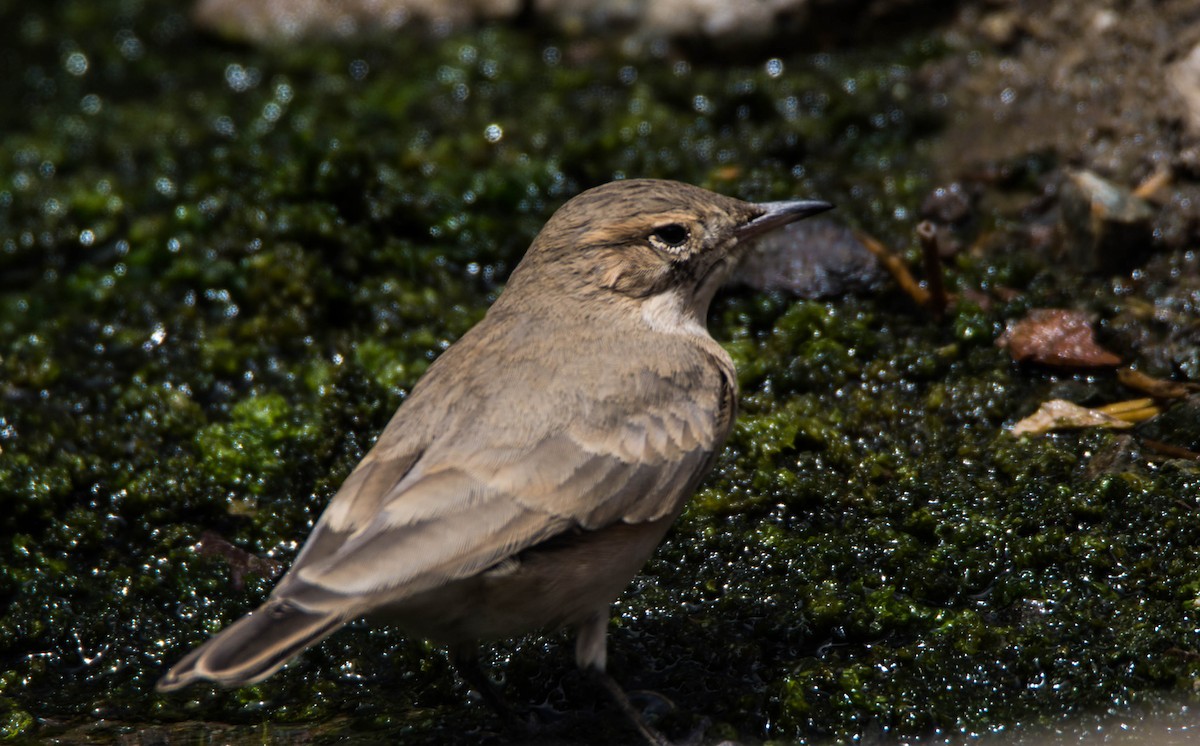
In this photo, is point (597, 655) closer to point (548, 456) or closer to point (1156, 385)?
point (548, 456)

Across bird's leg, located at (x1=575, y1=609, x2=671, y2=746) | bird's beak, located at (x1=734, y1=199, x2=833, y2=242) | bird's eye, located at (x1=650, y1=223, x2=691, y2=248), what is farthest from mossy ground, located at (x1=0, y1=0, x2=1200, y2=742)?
bird's eye, located at (x1=650, y1=223, x2=691, y2=248)

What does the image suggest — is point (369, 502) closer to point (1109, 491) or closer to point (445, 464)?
point (445, 464)

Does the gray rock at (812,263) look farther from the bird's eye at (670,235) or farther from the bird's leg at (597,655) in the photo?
the bird's leg at (597,655)

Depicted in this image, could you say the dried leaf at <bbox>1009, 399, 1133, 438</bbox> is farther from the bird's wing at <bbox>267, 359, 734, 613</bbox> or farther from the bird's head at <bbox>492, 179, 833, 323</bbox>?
the bird's wing at <bbox>267, 359, 734, 613</bbox>

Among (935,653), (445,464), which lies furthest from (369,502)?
(935,653)

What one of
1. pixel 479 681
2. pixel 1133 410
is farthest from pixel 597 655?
pixel 1133 410

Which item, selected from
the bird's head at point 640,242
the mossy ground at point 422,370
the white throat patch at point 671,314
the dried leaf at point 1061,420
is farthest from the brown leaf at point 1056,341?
the white throat patch at point 671,314

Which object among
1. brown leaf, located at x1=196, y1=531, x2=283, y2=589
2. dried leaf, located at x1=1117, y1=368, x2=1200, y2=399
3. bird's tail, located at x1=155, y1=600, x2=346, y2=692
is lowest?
brown leaf, located at x1=196, y1=531, x2=283, y2=589
